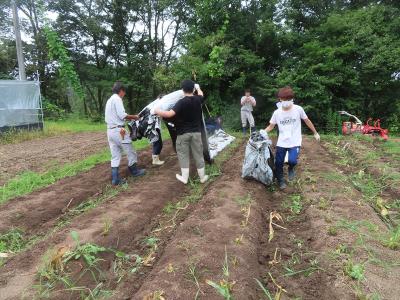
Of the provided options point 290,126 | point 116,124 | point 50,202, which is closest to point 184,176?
point 116,124

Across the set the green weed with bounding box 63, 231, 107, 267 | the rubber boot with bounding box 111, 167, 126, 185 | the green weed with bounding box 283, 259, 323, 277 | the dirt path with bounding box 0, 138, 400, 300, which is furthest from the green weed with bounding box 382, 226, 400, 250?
the rubber boot with bounding box 111, 167, 126, 185

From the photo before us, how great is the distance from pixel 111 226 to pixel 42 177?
366 centimetres

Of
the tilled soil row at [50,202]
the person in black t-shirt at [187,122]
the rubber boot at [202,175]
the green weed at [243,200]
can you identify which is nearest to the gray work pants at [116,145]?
the tilled soil row at [50,202]

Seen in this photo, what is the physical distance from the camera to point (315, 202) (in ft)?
17.4

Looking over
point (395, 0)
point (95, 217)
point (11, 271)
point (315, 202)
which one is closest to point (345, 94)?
point (395, 0)

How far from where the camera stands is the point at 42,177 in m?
7.65

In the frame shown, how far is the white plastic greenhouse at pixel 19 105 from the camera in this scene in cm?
1424

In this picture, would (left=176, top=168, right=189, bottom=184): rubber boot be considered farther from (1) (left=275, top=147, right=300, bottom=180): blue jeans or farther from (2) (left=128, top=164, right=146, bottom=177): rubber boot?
(1) (left=275, top=147, right=300, bottom=180): blue jeans

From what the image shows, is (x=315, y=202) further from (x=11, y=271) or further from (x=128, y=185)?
(x=11, y=271)

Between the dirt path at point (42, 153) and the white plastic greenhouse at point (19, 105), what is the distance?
1617mm

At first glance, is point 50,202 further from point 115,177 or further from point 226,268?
point 226,268

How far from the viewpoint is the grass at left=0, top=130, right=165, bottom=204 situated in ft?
22.2

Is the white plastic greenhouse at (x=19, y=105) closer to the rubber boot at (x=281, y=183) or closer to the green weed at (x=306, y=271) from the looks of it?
the rubber boot at (x=281, y=183)

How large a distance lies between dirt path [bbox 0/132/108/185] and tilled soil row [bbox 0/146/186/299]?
333cm
